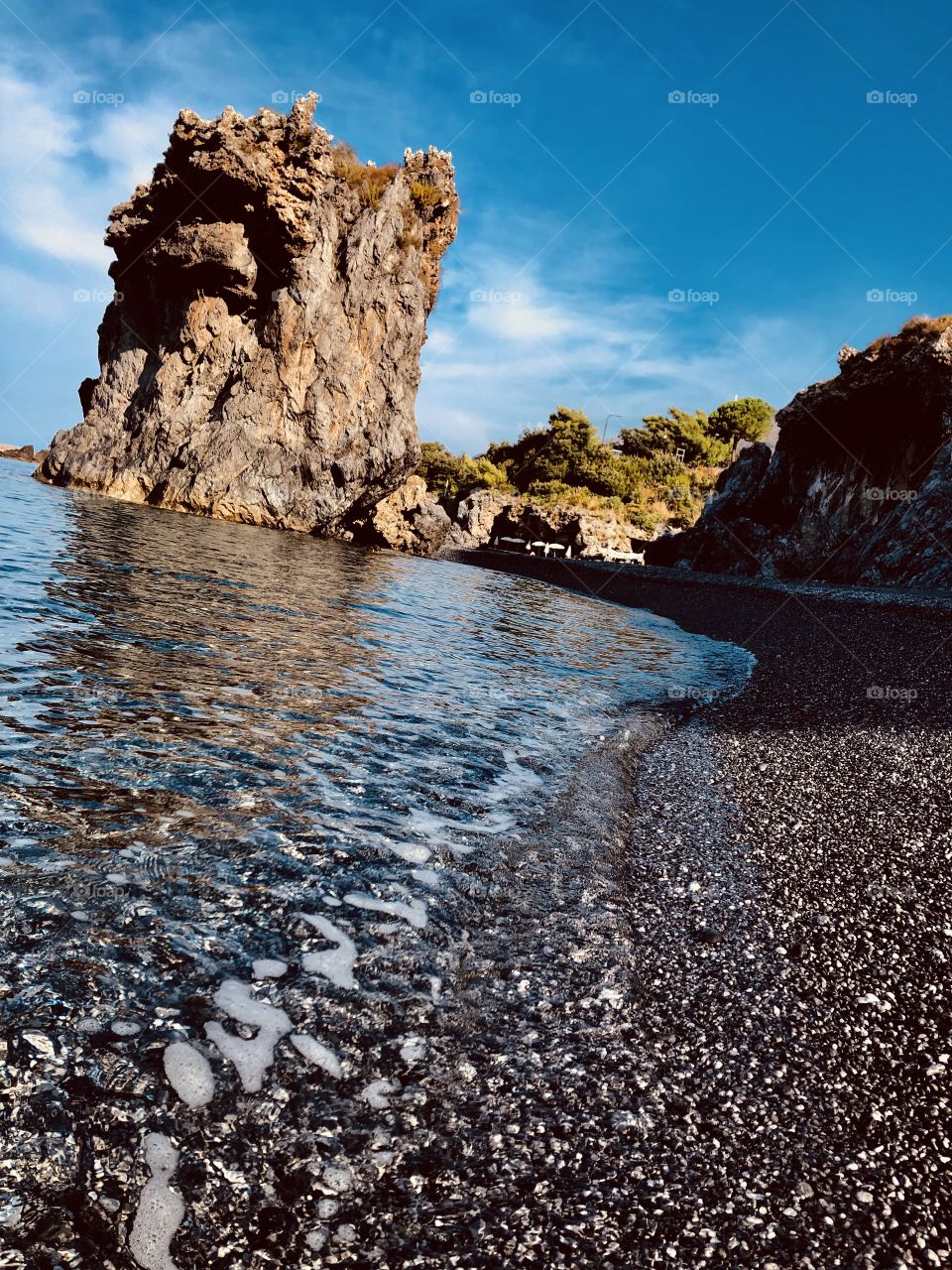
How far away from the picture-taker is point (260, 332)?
144ft

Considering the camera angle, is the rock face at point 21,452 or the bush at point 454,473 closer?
the bush at point 454,473

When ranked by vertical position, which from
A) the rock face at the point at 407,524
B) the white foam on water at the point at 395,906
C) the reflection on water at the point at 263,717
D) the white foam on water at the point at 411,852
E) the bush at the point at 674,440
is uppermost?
the bush at the point at 674,440

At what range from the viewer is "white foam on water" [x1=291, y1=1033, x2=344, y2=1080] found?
268cm

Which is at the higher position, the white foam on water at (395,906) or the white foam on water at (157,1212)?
the white foam on water at (395,906)

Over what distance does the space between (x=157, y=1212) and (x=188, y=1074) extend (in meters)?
0.55

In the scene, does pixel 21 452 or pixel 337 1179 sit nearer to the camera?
pixel 337 1179

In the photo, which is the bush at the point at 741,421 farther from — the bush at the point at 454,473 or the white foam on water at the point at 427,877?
the white foam on water at the point at 427,877

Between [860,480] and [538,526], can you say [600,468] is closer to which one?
[538,526]

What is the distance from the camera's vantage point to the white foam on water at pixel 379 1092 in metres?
2.53

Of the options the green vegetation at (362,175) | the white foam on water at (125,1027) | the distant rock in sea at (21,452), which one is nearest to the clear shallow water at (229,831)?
the white foam on water at (125,1027)

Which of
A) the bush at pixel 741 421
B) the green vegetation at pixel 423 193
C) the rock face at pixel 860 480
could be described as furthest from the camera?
the bush at pixel 741 421

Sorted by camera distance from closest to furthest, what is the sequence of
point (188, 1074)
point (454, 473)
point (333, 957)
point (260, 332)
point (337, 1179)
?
point (337, 1179), point (188, 1074), point (333, 957), point (260, 332), point (454, 473)

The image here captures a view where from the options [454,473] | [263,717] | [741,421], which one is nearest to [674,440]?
[741,421]

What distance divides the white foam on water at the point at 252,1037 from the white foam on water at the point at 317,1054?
0.25 ft
